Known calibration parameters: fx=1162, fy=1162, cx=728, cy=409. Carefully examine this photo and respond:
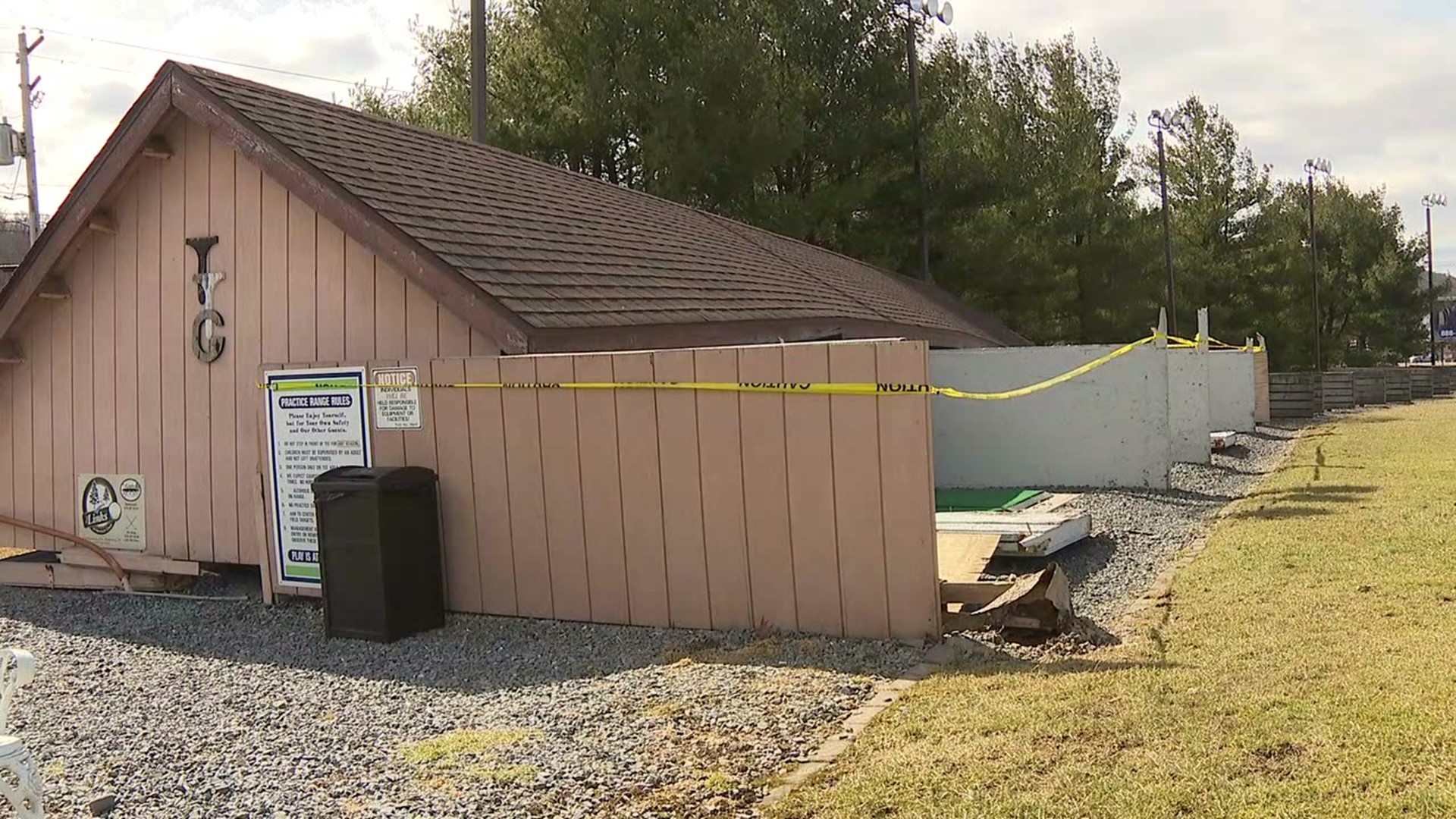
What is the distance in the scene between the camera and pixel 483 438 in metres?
7.30

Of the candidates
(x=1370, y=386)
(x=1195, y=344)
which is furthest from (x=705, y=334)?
(x=1370, y=386)

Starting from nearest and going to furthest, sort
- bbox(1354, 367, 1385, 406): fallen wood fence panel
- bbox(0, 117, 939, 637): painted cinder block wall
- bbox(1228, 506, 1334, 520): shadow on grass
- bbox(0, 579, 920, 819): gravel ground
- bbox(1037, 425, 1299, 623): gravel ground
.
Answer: bbox(0, 579, 920, 819): gravel ground
bbox(0, 117, 939, 637): painted cinder block wall
bbox(1037, 425, 1299, 623): gravel ground
bbox(1228, 506, 1334, 520): shadow on grass
bbox(1354, 367, 1385, 406): fallen wood fence panel

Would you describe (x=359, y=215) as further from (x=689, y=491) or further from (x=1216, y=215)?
(x=1216, y=215)

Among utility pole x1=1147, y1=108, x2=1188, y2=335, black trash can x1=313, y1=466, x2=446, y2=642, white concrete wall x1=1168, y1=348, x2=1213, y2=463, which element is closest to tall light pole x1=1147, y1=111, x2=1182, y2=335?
utility pole x1=1147, y1=108, x2=1188, y2=335

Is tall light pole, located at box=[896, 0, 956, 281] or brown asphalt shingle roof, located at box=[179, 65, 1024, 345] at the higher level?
tall light pole, located at box=[896, 0, 956, 281]

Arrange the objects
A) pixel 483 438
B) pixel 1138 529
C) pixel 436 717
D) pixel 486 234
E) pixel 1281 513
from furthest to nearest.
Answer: pixel 1281 513 < pixel 1138 529 < pixel 486 234 < pixel 483 438 < pixel 436 717

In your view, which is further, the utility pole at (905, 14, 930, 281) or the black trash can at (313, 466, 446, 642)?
the utility pole at (905, 14, 930, 281)

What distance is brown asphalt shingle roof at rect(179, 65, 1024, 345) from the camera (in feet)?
26.7

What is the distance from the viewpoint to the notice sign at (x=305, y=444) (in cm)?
775

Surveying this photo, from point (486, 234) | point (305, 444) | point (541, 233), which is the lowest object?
point (305, 444)

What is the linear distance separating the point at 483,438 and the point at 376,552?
948 mm

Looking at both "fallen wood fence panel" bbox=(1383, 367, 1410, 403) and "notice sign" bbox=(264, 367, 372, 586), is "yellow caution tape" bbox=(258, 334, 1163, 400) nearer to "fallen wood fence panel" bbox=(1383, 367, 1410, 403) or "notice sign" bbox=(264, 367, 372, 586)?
"notice sign" bbox=(264, 367, 372, 586)

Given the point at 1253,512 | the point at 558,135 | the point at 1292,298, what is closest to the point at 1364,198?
the point at 1292,298

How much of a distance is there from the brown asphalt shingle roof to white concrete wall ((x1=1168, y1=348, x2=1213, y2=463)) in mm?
3838
